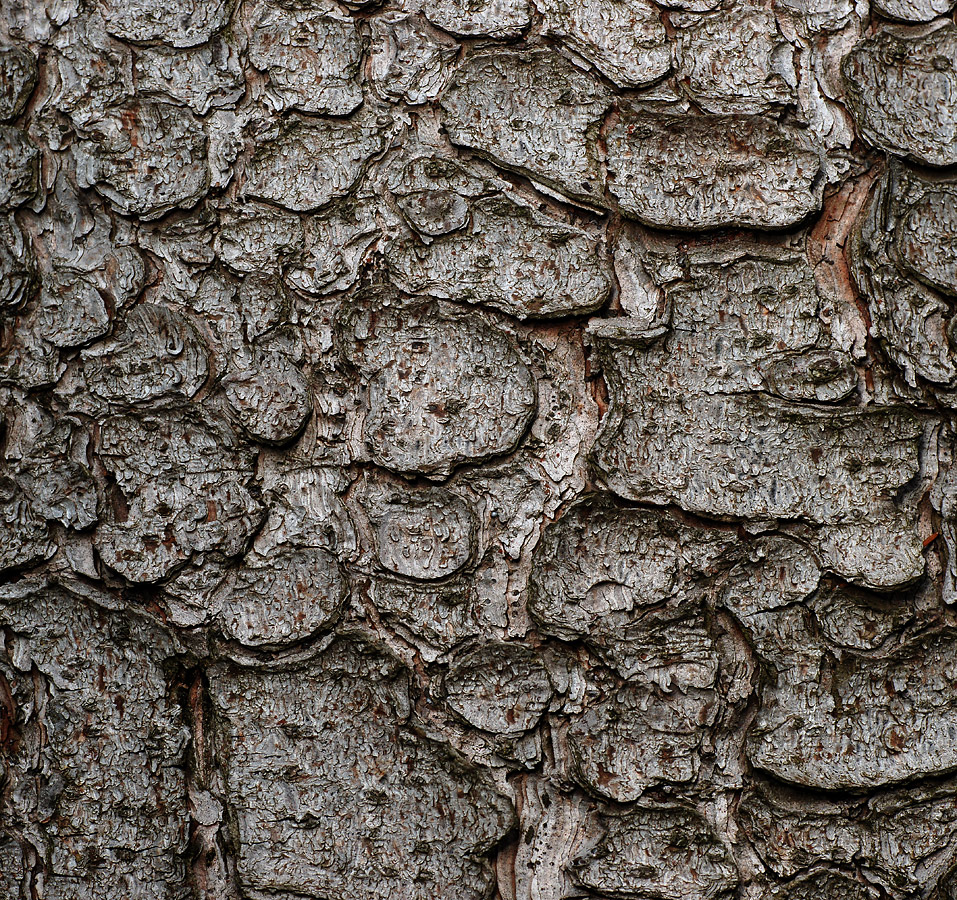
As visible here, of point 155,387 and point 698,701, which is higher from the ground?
point 155,387

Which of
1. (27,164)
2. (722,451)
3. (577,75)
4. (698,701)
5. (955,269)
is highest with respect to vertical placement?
(577,75)

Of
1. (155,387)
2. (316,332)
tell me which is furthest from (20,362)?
(316,332)

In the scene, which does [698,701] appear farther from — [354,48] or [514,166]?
[354,48]

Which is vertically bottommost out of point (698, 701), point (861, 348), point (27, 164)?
point (698, 701)

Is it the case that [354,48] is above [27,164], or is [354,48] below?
above

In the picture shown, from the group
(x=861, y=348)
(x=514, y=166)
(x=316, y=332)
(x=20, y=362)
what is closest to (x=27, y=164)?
(x=20, y=362)

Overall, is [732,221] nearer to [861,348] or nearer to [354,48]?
[861,348]
